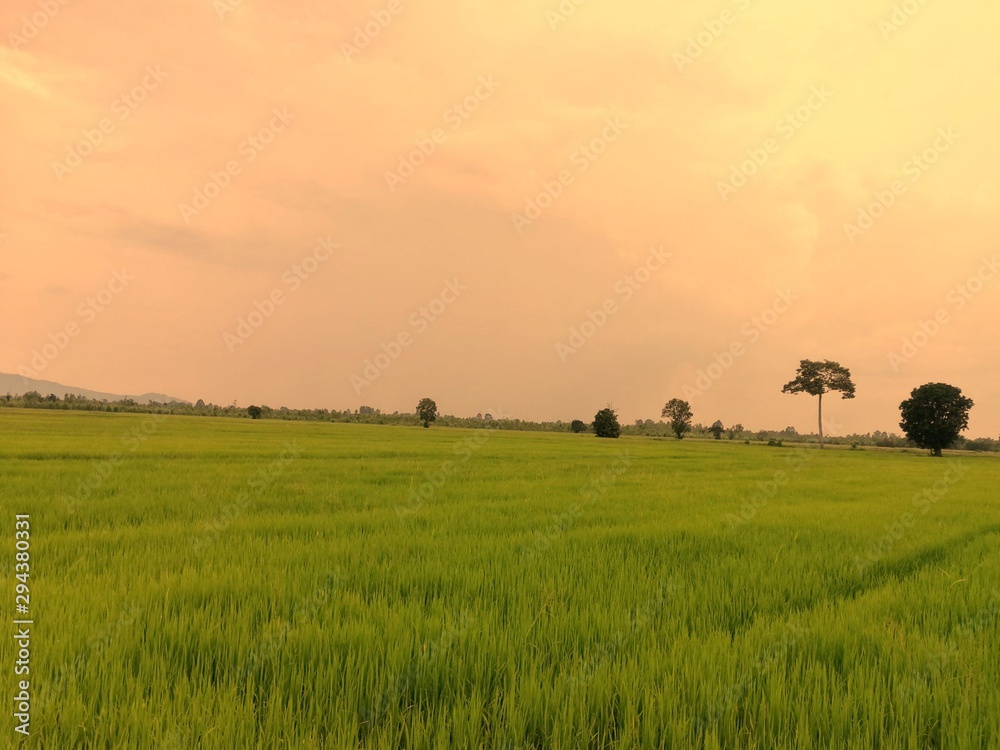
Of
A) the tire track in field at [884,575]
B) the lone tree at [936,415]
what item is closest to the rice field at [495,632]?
the tire track in field at [884,575]

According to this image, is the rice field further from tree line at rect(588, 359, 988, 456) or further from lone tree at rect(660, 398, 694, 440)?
lone tree at rect(660, 398, 694, 440)

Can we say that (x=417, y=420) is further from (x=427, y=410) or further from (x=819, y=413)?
(x=819, y=413)

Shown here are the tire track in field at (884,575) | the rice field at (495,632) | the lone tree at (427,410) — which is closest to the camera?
the rice field at (495,632)

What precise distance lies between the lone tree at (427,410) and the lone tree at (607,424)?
36621mm

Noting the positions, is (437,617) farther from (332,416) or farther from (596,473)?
(332,416)

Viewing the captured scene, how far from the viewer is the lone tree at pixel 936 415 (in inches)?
2510

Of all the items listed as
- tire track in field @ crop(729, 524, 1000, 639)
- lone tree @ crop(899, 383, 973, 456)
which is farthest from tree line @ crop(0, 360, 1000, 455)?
tire track in field @ crop(729, 524, 1000, 639)

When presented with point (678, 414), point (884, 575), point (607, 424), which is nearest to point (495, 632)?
point (884, 575)

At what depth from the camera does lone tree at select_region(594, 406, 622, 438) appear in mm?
85250

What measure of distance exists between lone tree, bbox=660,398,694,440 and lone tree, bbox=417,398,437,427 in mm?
48185

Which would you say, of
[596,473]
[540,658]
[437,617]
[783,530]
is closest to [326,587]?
[437,617]

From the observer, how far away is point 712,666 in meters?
3.00

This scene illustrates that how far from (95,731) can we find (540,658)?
2286 mm

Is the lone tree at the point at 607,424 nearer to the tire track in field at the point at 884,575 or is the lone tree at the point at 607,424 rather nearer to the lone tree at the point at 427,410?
the lone tree at the point at 427,410
